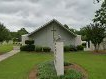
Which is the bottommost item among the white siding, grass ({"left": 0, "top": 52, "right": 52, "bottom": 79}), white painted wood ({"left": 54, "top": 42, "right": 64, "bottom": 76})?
grass ({"left": 0, "top": 52, "right": 52, "bottom": 79})

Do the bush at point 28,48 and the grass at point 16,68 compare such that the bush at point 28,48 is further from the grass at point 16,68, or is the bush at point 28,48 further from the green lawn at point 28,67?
the grass at point 16,68

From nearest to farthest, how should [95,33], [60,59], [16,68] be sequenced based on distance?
[60,59] → [16,68] → [95,33]

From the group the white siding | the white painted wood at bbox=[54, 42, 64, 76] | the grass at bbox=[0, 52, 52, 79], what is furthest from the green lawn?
the white siding

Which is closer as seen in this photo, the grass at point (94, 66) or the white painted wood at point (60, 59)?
the white painted wood at point (60, 59)

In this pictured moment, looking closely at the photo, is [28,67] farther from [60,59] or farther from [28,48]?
[28,48]

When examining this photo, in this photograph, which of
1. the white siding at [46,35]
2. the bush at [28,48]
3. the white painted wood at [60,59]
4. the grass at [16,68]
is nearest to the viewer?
the white painted wood at [60,59]

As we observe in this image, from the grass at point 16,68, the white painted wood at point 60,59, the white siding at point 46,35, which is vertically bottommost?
the grass at point 16,68

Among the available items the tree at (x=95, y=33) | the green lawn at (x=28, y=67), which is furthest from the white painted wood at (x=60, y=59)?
the tree at (x=95, y=33)

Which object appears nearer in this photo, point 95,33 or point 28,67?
point 28,67

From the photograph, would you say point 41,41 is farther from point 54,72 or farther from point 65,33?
point 54,72

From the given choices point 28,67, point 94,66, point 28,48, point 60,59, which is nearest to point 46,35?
point 28,48

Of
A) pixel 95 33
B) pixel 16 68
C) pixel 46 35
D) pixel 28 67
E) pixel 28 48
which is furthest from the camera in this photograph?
pixel 46 35

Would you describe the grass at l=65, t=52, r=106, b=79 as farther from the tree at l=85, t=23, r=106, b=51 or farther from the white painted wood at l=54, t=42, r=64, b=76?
the tree at l=85, t=23, r=106, b=51

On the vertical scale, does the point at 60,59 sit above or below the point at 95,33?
below
